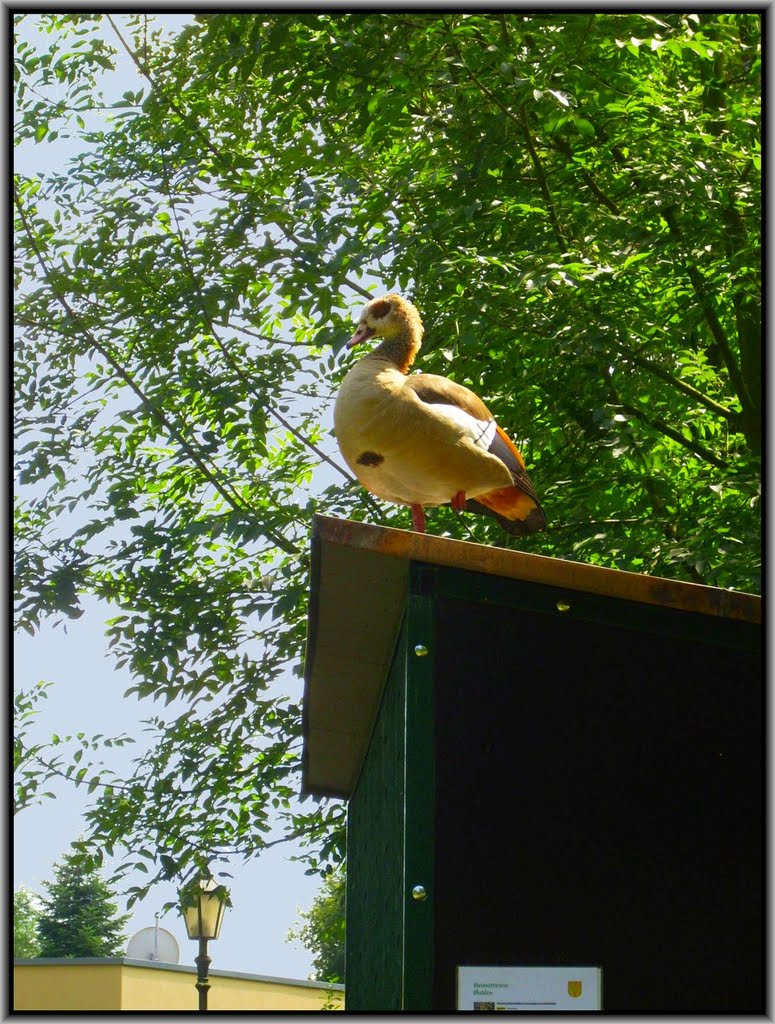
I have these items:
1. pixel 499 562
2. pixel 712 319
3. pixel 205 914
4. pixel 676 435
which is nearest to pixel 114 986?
pixel 205 914

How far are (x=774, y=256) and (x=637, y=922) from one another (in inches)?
209

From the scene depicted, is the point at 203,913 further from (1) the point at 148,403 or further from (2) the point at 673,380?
(2) the point at 673,380

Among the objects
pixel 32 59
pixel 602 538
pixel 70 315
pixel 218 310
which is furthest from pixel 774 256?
pixel 32 59

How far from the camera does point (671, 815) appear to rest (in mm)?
3072

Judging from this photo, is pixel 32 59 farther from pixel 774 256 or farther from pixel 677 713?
pixel 677 713

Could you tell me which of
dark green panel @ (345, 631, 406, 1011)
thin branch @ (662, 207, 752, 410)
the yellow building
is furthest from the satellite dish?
dark green panel @ (345, 631, 406, 1011)

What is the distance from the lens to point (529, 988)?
2.85m

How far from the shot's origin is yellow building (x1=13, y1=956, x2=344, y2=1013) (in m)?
20.4

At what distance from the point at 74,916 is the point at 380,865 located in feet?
146

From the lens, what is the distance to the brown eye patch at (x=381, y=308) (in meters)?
5.79

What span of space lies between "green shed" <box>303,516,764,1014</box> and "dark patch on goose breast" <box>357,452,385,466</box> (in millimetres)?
1587

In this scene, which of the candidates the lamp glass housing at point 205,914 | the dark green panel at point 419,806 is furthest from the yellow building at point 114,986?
the dark green panel at point 419,806

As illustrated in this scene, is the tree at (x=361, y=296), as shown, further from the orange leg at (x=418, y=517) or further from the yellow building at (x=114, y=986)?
the yellow building at (x=114, y=986)

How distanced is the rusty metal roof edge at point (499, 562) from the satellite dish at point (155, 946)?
21.6 m
